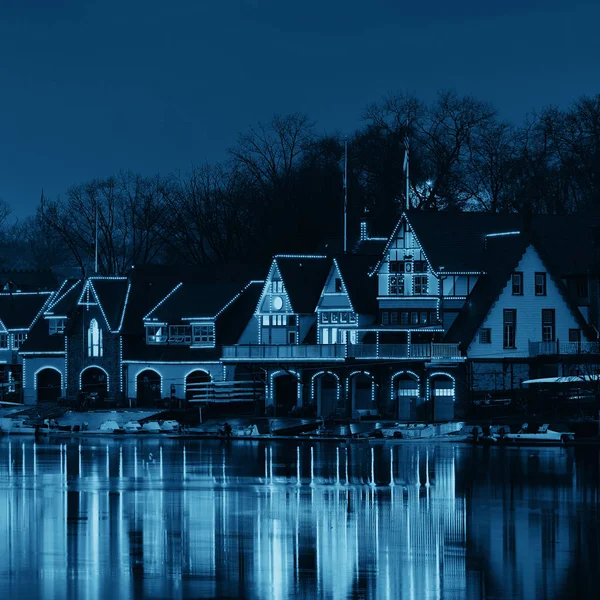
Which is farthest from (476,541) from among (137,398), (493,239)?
(137,398)

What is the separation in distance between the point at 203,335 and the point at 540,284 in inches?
967

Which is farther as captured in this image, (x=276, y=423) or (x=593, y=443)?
(x=276, y=423)

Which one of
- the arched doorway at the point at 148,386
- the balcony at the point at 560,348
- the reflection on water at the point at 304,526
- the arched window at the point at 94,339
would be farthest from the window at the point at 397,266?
the arched window at the point at 94,339

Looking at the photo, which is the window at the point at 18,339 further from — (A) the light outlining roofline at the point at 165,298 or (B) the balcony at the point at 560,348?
(B) the balcony at the point at 560,348

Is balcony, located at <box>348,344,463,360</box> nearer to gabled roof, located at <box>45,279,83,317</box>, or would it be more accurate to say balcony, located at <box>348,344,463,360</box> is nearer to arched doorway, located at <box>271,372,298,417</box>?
arched doorway, located at <box>271,372,298,417</box>

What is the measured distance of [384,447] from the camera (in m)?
80.9

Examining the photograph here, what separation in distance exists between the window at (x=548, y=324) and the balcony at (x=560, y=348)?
0.98 m

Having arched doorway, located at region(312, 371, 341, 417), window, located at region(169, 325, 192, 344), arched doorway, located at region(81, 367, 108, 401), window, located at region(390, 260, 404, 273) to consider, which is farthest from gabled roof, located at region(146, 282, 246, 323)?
window, located at region(390, 260, 404, 273)

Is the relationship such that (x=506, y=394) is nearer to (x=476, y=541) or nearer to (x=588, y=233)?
(x=588, y=233)

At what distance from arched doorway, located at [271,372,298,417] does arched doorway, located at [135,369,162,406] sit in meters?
10.4

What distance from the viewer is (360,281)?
9900 centimetres

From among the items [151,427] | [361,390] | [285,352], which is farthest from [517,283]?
[151,427]

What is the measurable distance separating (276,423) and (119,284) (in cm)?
2748

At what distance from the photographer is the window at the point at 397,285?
95438mm
